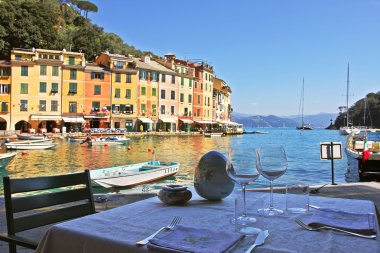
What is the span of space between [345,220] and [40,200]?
1469 millimetres

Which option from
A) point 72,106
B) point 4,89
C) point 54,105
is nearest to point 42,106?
point 54,105

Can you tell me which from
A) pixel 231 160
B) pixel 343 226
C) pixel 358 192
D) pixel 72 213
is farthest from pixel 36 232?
pixel 358 192

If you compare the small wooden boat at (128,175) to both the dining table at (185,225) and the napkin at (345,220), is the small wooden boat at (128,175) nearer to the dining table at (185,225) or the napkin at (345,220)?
the dining table at (185,225)

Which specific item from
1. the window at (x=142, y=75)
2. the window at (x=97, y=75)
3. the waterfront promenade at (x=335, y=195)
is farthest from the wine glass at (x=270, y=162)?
the window at (x=142, y=75)

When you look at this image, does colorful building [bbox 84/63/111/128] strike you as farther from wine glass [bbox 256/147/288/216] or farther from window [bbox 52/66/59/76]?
wine glass [bbox 256/147/288/216]

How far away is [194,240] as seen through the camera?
114 cm

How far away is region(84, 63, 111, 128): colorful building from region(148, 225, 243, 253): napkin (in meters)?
40.3

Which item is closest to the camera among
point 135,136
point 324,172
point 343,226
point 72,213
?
point 343,226

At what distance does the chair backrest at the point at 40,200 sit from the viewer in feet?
5.86

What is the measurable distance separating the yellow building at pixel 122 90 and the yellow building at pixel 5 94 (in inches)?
411

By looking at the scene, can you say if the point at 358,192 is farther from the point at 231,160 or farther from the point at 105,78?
the point at 105,78

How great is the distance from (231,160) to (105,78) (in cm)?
4142

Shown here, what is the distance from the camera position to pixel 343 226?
1.29 m

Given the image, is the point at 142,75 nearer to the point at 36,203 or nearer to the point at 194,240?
the point at 36,203
